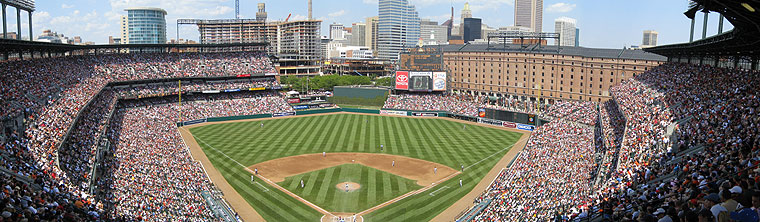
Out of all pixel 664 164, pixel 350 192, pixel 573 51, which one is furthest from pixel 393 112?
pixel 664 164

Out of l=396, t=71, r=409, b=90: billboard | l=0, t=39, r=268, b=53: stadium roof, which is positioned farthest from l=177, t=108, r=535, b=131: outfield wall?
l=0, t=39, r=268, b=53: stadium roof

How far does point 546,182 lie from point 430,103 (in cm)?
4165

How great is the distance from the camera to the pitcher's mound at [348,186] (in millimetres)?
33812

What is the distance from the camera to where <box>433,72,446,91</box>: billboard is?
71.2 meters

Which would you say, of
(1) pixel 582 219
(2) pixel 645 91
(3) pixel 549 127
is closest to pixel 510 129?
(3) pixel 549 127

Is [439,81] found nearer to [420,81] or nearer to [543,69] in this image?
[420,81]

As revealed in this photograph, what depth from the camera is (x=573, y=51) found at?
75.8 meters

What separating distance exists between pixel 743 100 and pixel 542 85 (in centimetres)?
5847

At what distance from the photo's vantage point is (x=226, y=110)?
65.0 m

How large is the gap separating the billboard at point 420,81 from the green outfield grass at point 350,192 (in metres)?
33.3

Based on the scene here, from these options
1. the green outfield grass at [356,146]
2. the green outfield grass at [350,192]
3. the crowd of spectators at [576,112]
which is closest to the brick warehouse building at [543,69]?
the crowd of spectators at [576,112]

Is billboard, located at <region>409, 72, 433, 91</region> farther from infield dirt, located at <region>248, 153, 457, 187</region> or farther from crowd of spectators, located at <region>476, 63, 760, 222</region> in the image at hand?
crowd of spectators, located at <region>476, 63, 760, 222</region>

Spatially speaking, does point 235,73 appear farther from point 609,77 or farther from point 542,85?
point 609,77

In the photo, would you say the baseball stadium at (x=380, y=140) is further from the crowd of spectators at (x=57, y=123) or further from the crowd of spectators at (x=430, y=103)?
the crowd of spectators at (x=430, y=103)
